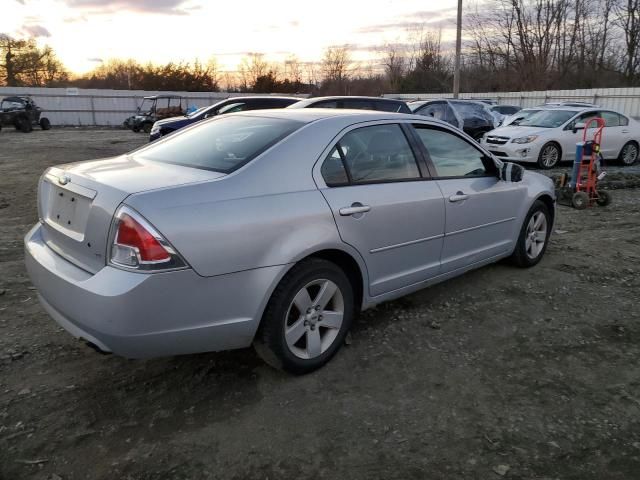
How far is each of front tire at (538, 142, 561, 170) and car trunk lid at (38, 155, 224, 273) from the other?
36.0 feet

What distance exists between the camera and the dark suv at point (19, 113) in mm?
25172

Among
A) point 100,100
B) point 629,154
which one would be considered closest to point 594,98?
point 629,154

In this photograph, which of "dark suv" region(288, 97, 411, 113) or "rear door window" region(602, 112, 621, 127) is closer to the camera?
"dark suv" region(288, 97, 411, 113)

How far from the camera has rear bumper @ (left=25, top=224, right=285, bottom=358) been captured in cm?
244

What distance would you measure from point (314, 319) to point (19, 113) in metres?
27.3

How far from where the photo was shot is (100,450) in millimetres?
2494

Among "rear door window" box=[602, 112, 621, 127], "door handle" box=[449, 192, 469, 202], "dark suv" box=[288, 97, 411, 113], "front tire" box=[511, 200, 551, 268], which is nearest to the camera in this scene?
"door handle" box=[449, 192, 469, 202]

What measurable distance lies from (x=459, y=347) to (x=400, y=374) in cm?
60

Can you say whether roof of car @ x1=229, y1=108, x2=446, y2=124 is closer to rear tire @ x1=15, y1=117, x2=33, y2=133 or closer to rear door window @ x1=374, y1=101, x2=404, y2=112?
rear door window @ x1=374, y1=101, x2=404, y2=112

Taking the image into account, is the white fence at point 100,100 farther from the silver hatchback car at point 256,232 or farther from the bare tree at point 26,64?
the silver hatchback car at point 256,232

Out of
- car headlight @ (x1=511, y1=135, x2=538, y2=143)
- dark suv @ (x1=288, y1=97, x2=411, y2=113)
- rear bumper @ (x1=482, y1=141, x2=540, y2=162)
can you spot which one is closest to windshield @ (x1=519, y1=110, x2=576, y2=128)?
car headlight @ (x1=511, y1=135, x2=538, y2=143)

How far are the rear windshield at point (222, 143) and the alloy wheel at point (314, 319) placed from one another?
87 centimetres

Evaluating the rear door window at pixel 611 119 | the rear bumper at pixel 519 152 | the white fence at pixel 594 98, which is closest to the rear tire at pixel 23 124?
the rear bumper at pixel 519 152

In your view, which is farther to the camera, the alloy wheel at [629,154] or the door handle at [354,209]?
the alloy wheel at [629,154]
